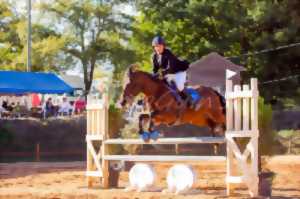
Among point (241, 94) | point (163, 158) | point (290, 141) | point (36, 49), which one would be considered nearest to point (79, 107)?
point (290, 141)

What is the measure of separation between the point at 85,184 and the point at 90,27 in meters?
25.5

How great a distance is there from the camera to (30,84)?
94.1 ft

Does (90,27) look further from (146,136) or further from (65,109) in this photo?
(146,136)

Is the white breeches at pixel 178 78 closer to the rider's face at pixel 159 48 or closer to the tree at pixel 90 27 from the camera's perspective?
the rider's face at pixel 159 48

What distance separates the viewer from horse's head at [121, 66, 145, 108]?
1199 cm

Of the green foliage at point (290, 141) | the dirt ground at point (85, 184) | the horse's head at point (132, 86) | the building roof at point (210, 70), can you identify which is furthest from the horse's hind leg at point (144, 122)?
the green foliage at point (290, 141)

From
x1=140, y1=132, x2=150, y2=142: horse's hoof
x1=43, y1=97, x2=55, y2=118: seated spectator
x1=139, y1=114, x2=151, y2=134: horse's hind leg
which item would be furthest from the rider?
x1=43, y1=97, x2=55, y2=118: seated spectator

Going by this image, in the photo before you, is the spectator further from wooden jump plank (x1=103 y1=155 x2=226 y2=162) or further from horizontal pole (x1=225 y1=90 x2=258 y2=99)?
horizontal pole (x1=225 y1=90 x2=258 y2=99)

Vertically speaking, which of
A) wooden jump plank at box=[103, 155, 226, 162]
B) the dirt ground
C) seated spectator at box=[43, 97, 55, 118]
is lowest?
the dirt ground

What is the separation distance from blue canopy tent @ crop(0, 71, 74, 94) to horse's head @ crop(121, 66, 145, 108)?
52.4 ft

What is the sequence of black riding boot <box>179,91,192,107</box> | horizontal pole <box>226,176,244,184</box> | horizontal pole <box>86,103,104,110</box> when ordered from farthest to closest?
horizontal pole <box>86,103,104,110</box> < black riding boot <box>179,91,192,107</box> < horizontal pole <box>226,176,244,184</box>

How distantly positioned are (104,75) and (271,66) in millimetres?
14414

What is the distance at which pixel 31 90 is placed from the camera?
28266 millimetres

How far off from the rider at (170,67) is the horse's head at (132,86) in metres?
0.49
